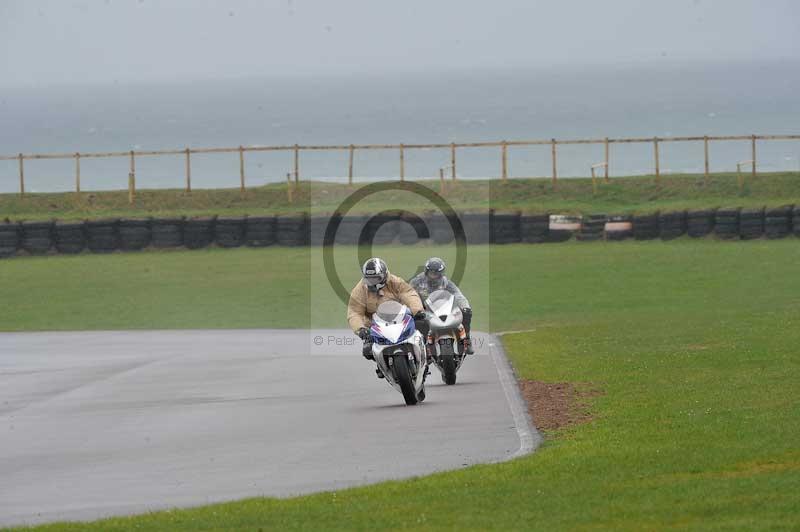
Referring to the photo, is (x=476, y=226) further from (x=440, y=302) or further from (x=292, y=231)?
(x=440, y=302)

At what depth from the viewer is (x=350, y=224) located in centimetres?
Result: 5069

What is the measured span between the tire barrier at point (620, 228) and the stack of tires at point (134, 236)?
563 inches

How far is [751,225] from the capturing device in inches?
1815

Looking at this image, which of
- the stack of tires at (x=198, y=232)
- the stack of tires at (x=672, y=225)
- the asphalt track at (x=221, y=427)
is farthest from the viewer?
the stack of tires at (x=198, y=232)

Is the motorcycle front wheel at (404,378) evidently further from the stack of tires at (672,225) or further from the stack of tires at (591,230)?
the stack of tires at (591,230)

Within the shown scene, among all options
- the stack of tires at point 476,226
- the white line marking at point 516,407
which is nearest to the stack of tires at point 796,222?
the stack of tires at point 476,226

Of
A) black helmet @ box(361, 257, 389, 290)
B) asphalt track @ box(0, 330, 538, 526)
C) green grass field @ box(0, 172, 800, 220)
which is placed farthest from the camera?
green grass field @ box(0, 172, 800, 220)

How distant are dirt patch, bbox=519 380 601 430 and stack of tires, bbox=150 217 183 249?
30705 millimetres

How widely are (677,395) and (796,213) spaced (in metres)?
30.1

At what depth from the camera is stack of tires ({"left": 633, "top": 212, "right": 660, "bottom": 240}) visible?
4750cm

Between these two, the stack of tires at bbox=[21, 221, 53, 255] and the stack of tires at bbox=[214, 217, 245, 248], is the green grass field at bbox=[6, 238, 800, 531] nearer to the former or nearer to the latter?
the stack of tires at bbox=[21, 221, 53, 255]

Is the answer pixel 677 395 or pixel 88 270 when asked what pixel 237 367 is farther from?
pixel 88 270

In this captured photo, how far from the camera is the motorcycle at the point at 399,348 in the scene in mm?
17406

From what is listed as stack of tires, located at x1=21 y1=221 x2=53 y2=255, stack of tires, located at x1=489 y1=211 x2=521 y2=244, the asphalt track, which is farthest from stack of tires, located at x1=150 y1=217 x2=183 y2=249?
the asphalt track
